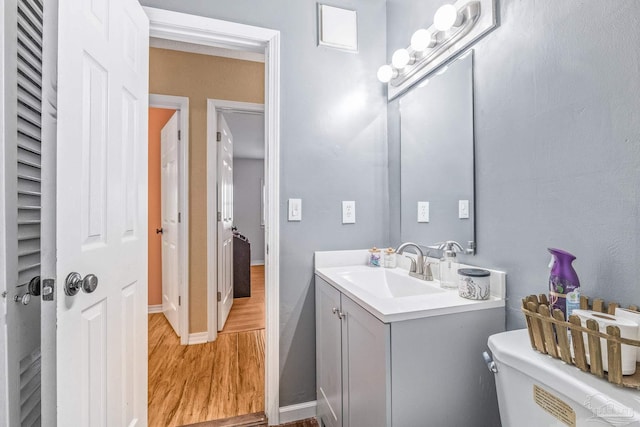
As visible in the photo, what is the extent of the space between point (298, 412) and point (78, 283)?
4.27ft

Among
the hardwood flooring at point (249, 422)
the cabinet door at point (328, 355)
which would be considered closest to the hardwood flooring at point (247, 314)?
the hardwood flooring at point (249, 422)

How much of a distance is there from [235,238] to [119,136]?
2769 mm

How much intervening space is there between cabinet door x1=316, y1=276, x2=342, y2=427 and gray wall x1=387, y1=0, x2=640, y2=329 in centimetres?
64

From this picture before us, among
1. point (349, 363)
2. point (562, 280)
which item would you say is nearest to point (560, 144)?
point (562, 280)

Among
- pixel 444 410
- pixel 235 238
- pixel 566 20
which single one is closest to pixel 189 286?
pixel 235 238

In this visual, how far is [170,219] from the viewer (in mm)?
2678

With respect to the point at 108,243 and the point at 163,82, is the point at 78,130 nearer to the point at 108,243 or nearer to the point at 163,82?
the point at 108,243

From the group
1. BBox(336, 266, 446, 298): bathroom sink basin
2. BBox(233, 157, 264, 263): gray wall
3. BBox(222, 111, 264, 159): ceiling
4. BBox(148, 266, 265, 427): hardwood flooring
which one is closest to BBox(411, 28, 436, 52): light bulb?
BBox(336, 266, 446, 298): bathroom sink basin

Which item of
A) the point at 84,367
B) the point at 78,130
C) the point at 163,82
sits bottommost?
the point at 84,367

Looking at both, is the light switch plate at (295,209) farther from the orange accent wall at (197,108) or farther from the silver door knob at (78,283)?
the orange accent wall at (197,108)

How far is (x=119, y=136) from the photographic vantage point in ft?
3.72

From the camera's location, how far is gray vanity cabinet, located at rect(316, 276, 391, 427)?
2.96 feet

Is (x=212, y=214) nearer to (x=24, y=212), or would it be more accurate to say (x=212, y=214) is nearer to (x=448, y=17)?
(x=24, y=212)

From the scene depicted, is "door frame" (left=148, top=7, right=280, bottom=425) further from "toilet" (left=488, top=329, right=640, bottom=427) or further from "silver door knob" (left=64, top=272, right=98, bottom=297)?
"toilet" (left=488, top=329, right=640, bottom=427)
